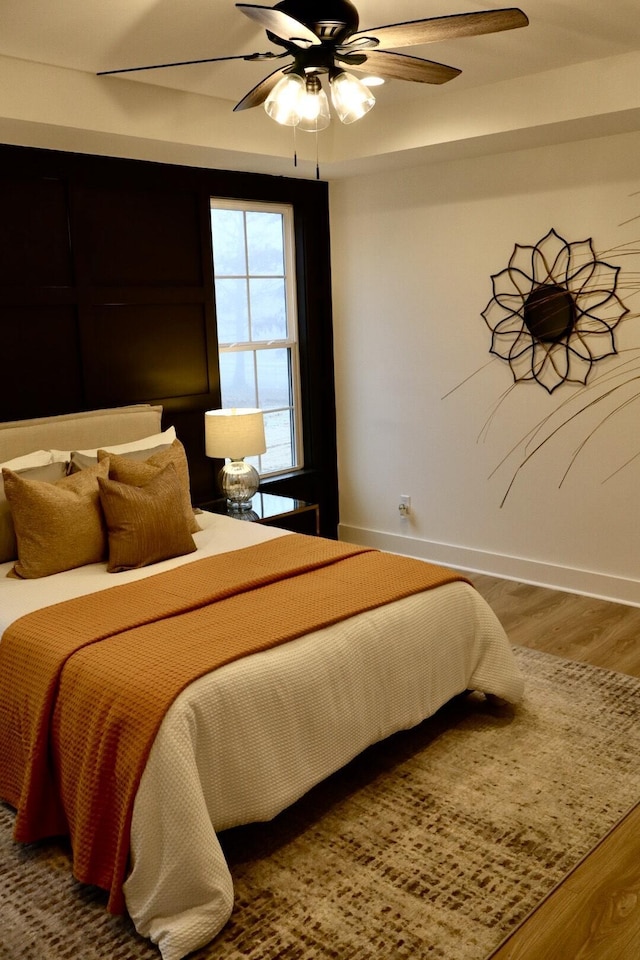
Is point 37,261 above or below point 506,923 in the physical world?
above

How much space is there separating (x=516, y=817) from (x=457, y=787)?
9.2 inches

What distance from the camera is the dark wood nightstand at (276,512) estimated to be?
443cm

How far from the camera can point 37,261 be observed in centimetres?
396

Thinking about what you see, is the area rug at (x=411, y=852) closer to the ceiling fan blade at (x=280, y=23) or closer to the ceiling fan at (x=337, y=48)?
the ceiling fan at (x=337, y=48)

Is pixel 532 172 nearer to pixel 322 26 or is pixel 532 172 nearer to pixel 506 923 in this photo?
pixel 322 26

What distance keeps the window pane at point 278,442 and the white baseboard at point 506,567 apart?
25.9 inches

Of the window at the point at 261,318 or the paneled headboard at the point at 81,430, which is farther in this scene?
the window at the point at 261,318

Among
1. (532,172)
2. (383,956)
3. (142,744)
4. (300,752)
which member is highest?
(532,172)

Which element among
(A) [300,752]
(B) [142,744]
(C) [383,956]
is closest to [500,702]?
(A) [300,752]

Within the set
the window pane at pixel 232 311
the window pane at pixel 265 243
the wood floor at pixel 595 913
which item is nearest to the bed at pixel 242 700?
the wood floor at pixel 595 913

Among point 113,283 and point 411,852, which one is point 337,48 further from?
point 411,852

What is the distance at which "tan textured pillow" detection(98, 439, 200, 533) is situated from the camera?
11.8 ft

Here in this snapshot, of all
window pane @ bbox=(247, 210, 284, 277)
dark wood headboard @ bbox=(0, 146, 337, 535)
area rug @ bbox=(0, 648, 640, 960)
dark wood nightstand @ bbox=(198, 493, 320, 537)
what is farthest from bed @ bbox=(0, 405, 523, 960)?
window pane @ bbox=(247, 210, 284, 277)

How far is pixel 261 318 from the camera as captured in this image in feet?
16.7
